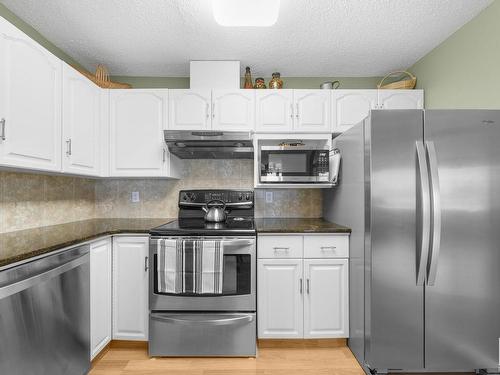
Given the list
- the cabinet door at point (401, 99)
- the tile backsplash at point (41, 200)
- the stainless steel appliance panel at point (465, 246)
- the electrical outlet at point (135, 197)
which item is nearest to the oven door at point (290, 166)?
the cabinet door at point (401, 99)

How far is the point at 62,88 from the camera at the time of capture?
1.98 meters

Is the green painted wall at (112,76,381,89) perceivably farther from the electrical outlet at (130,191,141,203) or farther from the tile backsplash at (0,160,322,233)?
the electrical outlet at (130,191,141,203)

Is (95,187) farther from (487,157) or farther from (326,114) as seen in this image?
(487,157)

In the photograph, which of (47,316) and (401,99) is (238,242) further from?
(401,99)

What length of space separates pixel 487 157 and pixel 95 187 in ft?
10.8

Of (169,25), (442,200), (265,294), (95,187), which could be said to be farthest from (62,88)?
(442,200)

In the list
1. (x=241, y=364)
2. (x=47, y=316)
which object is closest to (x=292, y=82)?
(x=241, y=364)

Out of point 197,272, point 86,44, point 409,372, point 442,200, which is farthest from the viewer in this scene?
point 86,44

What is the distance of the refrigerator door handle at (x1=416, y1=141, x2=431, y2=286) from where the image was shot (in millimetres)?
1708

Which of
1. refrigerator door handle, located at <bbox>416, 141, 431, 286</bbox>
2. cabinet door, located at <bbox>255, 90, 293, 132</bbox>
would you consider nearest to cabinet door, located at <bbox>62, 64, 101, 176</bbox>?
cabinet door, located at <bbox>255, 90, 293, 132</bbox>

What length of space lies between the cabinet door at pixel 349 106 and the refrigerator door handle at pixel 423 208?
1.01 m

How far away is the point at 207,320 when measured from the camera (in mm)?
A: 2113

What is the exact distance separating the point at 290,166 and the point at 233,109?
738 mm

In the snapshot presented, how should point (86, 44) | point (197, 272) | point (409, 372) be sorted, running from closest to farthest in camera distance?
point (409, 372), point (197, 272), point (86, 44)
